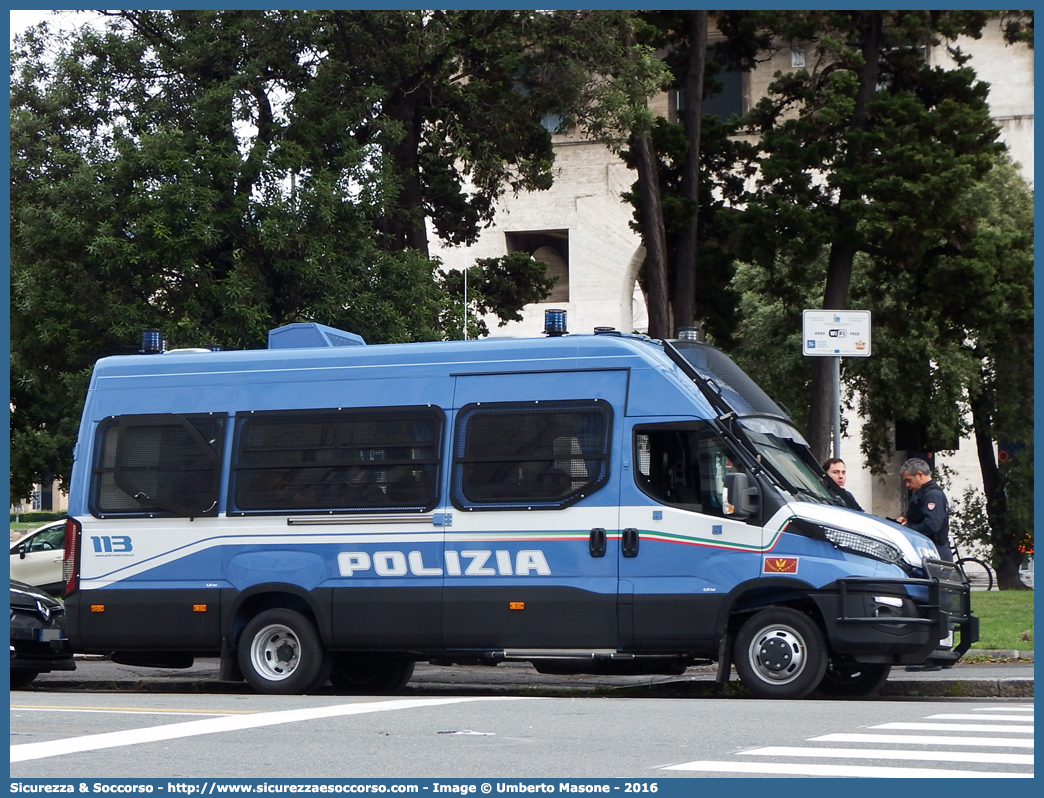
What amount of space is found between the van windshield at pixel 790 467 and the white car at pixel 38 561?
1231 centimetres

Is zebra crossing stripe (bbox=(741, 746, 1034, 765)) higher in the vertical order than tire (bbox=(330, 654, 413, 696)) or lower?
higher

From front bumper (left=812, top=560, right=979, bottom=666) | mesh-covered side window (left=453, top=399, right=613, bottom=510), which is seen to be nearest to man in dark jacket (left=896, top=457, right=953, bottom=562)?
front bumper (left=812, top=560, right=979, bottom=666)

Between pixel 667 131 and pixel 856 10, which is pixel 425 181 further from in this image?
pixel 856 10

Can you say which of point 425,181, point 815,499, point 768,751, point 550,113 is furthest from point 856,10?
point 768,751

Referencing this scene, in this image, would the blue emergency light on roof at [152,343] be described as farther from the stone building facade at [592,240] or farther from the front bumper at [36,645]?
the stone building facade at [592,240]

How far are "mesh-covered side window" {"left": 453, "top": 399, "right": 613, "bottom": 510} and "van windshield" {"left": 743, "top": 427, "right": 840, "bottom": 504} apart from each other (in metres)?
1.21

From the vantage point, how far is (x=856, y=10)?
2323 centimetres

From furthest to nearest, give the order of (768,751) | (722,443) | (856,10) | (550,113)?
(856,10) → (550,113) → (722,443) → (768,751)

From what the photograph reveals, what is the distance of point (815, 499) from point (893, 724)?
8.82ft

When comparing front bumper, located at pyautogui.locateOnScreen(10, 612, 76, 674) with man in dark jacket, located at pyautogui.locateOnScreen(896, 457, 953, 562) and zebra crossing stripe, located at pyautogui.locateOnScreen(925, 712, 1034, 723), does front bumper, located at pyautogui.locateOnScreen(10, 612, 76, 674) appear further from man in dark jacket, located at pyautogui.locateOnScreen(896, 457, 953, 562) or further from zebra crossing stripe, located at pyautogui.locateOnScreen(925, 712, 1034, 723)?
zebra crossing stripe, located at pyautogui.locateOnScreen(925, 712, 1034, 723)

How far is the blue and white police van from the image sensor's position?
38.9 feet

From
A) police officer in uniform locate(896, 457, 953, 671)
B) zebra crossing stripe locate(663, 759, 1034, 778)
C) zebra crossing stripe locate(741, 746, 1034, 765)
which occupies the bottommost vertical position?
zebra crossing stripe locate(741, 746, 1034, 765)

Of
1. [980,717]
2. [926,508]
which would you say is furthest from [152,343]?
[980,717]

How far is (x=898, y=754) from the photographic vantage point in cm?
825
